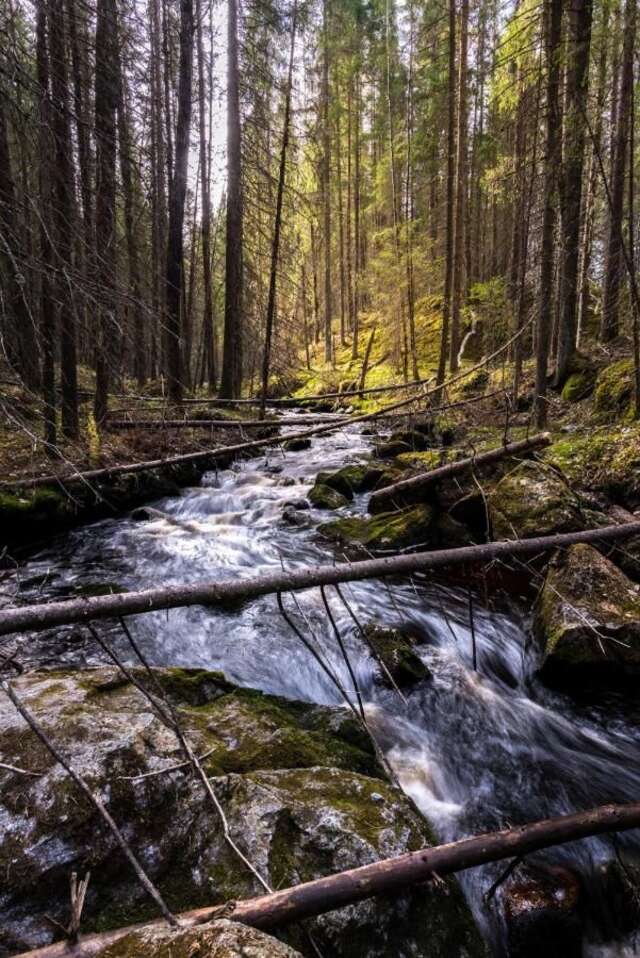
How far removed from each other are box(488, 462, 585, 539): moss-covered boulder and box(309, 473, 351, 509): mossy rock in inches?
129

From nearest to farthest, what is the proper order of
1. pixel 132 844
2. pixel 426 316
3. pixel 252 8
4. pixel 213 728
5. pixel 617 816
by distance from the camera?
pixel 132 844 → pixel 617 816 → pixel 213 728 → pixel 252 8 → pixel 426 316

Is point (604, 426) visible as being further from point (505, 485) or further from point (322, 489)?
point (322, 489)

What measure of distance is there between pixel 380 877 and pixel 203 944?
0.81m

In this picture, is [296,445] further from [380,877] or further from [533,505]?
[380,877]

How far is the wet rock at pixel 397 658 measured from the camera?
16.0ft

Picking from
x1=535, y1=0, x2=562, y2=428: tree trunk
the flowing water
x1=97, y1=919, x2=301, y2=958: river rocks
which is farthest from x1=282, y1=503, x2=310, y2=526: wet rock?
x1=97, y1=919, x2=301, y2=958: river rocks

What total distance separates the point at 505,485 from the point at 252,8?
519 inches

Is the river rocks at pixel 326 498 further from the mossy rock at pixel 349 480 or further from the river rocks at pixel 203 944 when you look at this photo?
the river rocks at pixel 203 944

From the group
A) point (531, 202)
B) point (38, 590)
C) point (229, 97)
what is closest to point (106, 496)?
point (38, 590)

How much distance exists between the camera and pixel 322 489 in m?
10.1

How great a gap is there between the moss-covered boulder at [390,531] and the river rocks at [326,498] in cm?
156

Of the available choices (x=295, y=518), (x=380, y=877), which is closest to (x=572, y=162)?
(x=295, y=518)

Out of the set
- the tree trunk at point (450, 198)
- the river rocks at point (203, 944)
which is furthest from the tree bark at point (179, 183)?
the river rocks at point (203, 944)

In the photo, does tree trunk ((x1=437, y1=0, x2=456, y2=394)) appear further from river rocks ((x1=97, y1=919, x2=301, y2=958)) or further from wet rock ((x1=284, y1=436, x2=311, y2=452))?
river rocks ((x1=97, y1=919, x2=301, y2=958))
